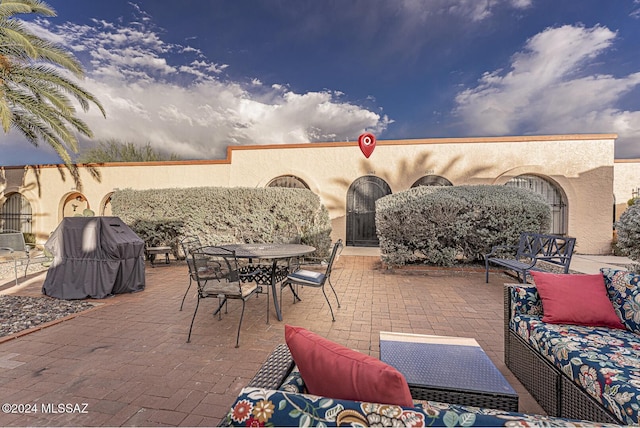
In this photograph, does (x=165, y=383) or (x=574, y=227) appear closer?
(x=165, y=383)

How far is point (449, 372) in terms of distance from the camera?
5.23ft

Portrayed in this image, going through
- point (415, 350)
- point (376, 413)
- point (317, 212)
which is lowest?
point (415, 350)

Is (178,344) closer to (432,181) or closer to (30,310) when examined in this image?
(30,310)

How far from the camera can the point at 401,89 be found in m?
11.1

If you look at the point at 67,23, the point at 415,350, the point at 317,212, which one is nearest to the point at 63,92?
the point at 67,23

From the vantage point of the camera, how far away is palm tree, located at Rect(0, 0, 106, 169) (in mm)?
6398

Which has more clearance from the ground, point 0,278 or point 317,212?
point 317,212

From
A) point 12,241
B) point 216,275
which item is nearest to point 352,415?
point 216,275

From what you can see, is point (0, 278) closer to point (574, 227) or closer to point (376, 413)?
point (376, 413)

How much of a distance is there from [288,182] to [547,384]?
9598mm

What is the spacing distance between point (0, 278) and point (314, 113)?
11.5 m

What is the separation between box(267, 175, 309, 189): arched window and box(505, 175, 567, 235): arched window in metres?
7.35

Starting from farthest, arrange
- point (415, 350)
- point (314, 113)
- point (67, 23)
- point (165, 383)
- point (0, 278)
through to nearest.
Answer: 1. point (314, 113)
2. point (67, 23)
3. point (0, 278)
4. point (165, 383)
5. point (415, 350)

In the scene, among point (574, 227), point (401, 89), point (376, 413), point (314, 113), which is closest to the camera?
point (376, 413)
